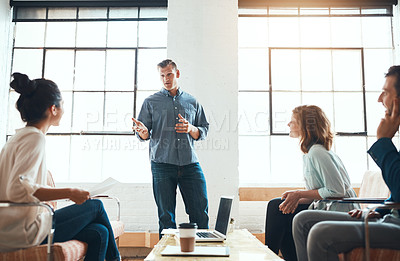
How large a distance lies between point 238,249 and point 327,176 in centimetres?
80

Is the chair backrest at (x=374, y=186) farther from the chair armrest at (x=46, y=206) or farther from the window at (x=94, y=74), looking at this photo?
the window at (x=94, y=74)

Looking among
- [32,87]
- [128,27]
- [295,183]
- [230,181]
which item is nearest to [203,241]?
[32,87]

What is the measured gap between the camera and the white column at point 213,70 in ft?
13.9

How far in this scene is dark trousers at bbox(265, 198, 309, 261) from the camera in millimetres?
2588

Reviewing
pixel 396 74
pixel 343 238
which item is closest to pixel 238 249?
pixel 343 238

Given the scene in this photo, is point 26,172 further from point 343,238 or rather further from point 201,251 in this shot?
point 343,238

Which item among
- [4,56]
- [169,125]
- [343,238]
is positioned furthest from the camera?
[4,56]

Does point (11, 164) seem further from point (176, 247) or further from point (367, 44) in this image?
point (367, 44)

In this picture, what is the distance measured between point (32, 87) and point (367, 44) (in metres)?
4.11

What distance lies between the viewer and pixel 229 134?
14.1 feet

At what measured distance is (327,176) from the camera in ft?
7.55

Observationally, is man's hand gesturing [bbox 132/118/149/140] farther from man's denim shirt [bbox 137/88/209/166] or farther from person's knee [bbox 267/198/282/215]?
person's knee [bbox 267/198/282/215]

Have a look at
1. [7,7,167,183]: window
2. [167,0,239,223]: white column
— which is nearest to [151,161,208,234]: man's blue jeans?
[167,0,239,223]: white column

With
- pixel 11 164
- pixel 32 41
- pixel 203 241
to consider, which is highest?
pixel 32 41
